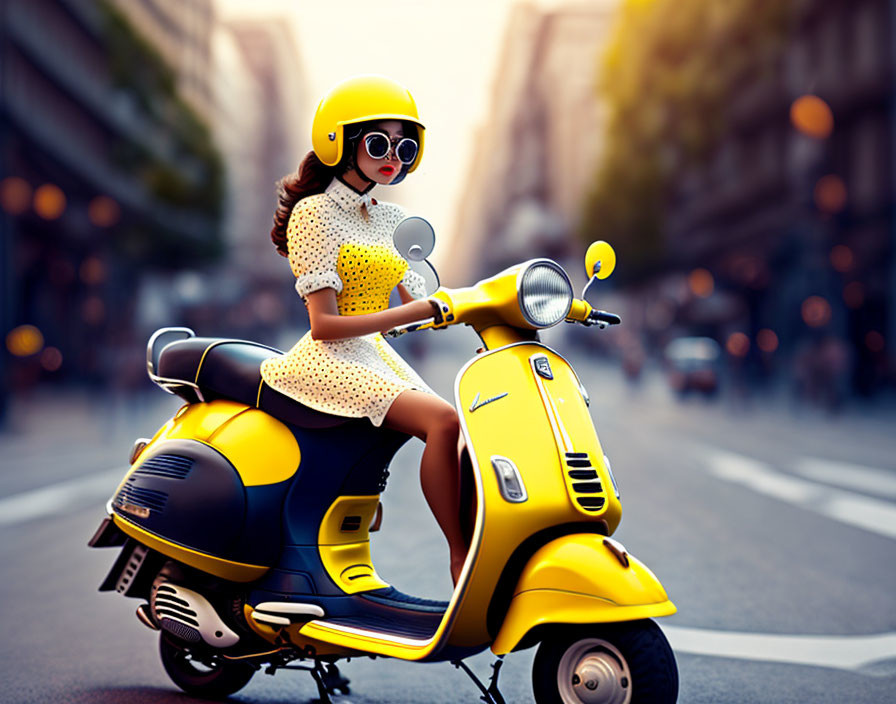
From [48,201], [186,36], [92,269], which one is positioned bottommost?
[92,269]

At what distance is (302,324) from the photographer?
82.8 meters

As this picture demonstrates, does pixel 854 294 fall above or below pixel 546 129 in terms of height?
below

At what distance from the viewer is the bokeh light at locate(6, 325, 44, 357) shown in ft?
93.5

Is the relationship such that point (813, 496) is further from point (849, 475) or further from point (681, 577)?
point (681, 577)

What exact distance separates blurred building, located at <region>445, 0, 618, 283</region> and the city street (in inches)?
2264

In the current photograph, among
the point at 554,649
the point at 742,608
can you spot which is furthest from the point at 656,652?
the point at 742,608

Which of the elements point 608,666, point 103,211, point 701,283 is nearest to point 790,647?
point 608,666

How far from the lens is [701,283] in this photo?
47.8 m

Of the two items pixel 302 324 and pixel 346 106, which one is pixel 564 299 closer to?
pixel 346 106

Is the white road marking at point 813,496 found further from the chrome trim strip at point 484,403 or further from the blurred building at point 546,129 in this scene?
the blurred building at point 546,129

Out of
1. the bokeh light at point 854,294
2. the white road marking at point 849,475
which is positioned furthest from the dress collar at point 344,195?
the bokeh light at point 854,294

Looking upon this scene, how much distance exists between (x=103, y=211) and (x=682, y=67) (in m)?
17.8

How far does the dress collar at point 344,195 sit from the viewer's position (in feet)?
11.1

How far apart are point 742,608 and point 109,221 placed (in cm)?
3055
